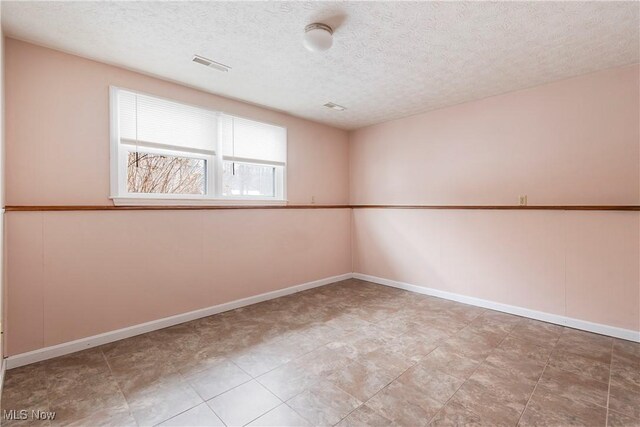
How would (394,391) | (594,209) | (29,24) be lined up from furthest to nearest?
(594,209), (29,24), (394,391)

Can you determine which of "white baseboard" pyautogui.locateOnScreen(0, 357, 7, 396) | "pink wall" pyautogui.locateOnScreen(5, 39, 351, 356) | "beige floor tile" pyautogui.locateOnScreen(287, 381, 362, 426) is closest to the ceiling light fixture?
"pink wall" pyautogui.locateOnScreen(5, 39, 351, 356)

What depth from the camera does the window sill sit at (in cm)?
→ 291

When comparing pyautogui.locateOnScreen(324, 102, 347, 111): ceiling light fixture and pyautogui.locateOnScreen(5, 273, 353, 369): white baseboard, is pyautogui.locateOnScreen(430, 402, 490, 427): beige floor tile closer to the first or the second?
pyautogui.locateOnScreen(5, 273, 353, 369): white baseboard

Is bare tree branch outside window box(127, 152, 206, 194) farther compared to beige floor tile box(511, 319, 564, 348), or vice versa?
bare tree branch outside window box(127, 152, 206, 194)

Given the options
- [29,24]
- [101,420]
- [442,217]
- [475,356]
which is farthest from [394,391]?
[29,24]

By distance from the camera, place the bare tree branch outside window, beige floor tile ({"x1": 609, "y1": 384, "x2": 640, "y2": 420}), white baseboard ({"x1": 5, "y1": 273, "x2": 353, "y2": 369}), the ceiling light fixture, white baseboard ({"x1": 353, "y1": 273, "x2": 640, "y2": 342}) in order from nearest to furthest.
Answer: beige floor tile ({"x1": 609, "y1": 384, "x2": 640, "y2": 420}) → white baseboard ({"x1": 5, "y1": 273, "x2": 353, "y2": 369}) → white baseboard ({"x1": 353, "y1": 273, "x2": 640, "y2": 342}) → the bare tree branch outside window → the ceiling light fixture

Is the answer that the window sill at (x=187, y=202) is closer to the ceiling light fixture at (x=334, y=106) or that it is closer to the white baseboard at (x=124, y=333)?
the white baseboard at (x=124, y=333)

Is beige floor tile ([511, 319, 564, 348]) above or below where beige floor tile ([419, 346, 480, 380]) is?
above

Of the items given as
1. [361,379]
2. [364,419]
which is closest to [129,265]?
[361,379]

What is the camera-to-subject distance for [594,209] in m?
Result: 2.92

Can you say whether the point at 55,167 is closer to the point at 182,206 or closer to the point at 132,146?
the point at 132,146

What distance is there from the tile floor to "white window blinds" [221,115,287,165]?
6.68 ft

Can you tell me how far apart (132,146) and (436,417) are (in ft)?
11.0

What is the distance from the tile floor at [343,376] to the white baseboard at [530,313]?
4.5 inches
